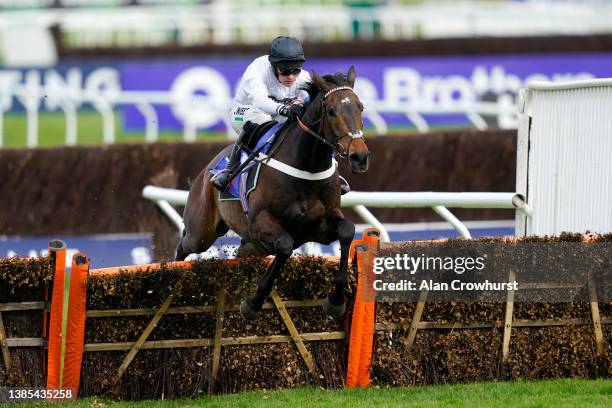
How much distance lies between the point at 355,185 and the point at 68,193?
2.92 m

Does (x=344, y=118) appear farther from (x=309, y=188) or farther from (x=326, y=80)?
(x=309, y=188)

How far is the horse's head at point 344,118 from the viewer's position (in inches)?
232

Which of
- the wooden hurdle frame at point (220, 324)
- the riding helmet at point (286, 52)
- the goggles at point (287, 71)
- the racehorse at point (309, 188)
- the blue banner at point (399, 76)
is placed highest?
the blue banner at point (399, 76)

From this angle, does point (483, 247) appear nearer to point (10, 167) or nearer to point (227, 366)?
point (227, 366)

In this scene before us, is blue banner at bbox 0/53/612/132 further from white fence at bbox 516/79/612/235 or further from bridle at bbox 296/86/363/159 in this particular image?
bridle at bbox 296/86/363/159

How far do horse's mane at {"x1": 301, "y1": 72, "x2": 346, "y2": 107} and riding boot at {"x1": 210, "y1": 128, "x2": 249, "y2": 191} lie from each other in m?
0.66

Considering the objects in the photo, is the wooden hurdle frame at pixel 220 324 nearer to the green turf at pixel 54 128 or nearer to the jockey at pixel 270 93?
the jockey at pixel 270 93

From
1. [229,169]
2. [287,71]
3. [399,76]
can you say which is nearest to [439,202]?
[229,169]

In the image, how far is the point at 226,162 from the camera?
24.3 ft

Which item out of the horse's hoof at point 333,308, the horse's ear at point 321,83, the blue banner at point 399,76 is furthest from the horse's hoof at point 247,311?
the blue banner at point 399,76

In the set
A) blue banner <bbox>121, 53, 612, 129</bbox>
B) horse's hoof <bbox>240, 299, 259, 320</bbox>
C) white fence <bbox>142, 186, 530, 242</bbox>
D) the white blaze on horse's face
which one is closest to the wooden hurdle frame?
horse's hoof <bbox>240, 299, 259, 320</bbox>

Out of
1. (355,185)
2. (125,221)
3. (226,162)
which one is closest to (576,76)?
(355,185)

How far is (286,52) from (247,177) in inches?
31.8

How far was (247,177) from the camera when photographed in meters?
6.95
